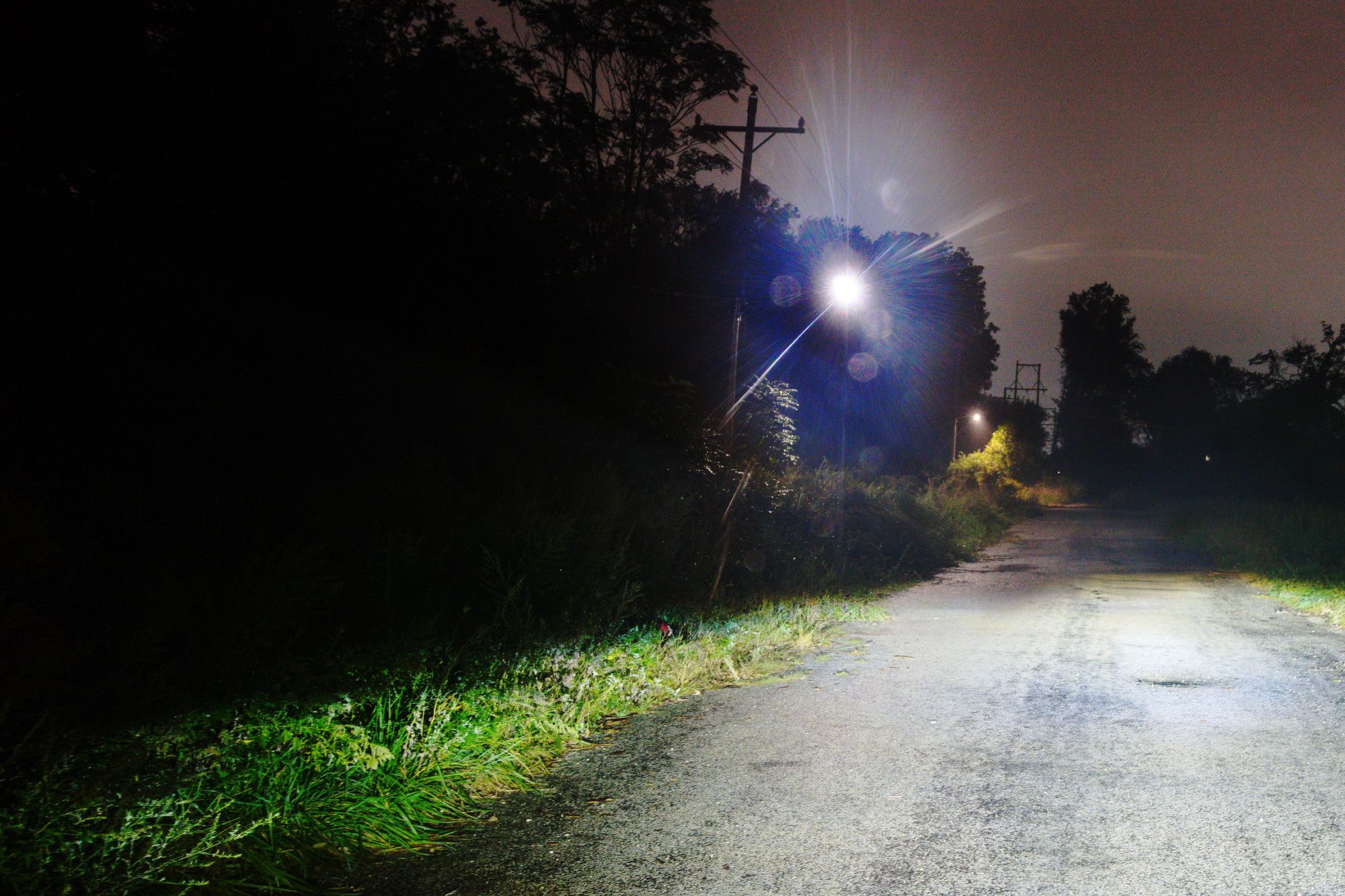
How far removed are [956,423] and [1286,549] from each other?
93.3ft

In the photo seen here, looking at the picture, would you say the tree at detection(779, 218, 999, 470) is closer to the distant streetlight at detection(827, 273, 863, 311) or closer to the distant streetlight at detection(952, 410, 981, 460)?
the distant streetlight at detection(952, 410, 981, 460)

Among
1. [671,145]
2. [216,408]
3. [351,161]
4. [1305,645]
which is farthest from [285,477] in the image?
[671,145]

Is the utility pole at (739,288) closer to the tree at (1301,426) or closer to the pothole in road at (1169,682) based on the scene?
the pothole in road at (1169,682)

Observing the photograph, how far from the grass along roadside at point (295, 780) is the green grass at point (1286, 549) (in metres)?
10.1

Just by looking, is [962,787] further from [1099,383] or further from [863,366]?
[1099,383]

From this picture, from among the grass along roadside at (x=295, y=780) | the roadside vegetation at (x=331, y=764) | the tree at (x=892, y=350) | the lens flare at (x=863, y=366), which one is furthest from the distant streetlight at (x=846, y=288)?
the lens flare at (x=863, y=366)

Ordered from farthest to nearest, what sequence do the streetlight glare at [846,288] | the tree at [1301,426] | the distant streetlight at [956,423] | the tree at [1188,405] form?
the tree at [1188,405]
the tree at [1301,426]
the distant streetlight at [956,423]
the streetlight glare at [846,288]

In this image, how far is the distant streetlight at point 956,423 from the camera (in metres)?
45.4

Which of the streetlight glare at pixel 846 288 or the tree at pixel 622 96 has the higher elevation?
the tree at pixel 622 96

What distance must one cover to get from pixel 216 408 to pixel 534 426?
15.6 feet

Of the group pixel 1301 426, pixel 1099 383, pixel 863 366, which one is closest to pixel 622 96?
pixel 863 366

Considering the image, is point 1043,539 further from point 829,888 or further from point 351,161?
point 829,888

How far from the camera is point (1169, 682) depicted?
7309 mm

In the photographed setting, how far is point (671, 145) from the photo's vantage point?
2877cm
